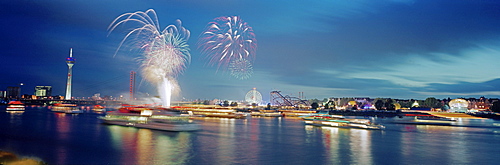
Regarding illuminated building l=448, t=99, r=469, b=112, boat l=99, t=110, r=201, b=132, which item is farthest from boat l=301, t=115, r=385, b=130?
illuminated building l=448, t=99, r=469, b=112

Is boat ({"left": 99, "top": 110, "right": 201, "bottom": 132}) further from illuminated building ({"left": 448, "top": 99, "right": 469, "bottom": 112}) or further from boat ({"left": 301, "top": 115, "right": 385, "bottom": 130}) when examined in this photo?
illuminated building ({"left": 448, "top": 99, "right": 469, "bottom": 112})

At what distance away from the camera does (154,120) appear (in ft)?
187

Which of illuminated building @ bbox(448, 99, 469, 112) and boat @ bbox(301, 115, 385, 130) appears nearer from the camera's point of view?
boat @ bbox(301, 115, 385, 130)

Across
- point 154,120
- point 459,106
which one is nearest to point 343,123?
point 154,120

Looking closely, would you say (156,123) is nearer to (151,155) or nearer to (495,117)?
(151,155)

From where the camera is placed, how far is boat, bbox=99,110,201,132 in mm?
52694

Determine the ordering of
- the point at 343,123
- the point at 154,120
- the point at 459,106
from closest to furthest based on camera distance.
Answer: the point at 154,120 < the point at 343,123 < the point at 459,106

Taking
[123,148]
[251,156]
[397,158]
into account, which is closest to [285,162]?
[251,156]

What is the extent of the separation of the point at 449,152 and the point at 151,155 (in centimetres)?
2849

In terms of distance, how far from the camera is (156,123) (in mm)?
56031

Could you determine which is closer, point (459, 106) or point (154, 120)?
point (154, 120)

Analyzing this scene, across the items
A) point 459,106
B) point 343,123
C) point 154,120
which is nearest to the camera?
point 154,120

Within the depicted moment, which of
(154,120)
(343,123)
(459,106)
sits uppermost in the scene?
(459,106)

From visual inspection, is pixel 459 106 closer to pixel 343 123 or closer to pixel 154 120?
pixel 343 123
